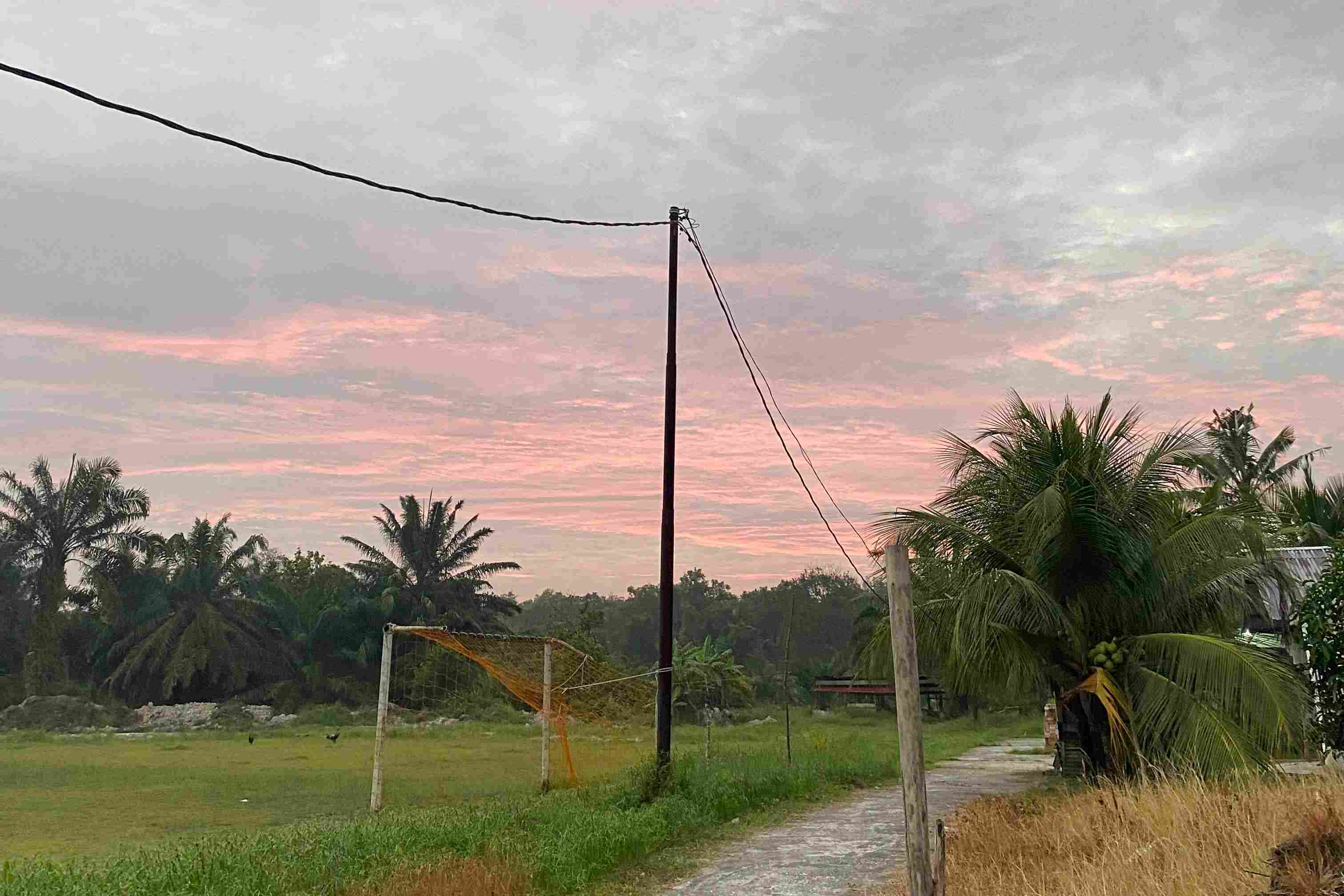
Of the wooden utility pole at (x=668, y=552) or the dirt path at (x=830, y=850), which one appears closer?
the dirt path at (x=830, y=850)

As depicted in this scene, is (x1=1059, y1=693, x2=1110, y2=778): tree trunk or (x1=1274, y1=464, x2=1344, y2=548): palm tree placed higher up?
(x1=1274, y1=464, x2=1344, y2=548): palm tree

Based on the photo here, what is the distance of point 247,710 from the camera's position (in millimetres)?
44094

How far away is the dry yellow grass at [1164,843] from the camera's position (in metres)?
6.81

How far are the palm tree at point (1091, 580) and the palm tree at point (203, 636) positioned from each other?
4071 centimetres

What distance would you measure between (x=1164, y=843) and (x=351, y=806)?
1159 cm

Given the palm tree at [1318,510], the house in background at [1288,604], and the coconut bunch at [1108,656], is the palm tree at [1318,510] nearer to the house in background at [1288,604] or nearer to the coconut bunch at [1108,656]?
the house in background at [1288,604]

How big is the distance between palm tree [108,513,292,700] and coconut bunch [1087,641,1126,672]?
1661 inches

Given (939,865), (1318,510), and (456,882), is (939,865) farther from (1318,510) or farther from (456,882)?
(1318,510)

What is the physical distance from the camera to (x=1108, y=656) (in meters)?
13.3

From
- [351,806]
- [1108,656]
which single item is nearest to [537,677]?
[351,806]

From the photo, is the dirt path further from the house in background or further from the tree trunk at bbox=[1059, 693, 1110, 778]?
the house in background

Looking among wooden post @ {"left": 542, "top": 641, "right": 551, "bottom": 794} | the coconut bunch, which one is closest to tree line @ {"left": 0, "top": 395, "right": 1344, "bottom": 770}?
the coconut bunch

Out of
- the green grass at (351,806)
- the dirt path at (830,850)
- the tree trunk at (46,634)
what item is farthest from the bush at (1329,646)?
the tree trunk at (46,634)

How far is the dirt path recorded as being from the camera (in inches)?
383
